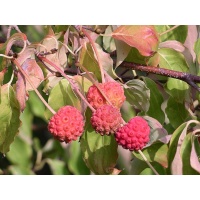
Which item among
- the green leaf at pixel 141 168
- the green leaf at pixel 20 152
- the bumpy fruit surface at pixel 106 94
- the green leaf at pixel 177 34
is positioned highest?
the bumpy fruit surface at pixel 106 94

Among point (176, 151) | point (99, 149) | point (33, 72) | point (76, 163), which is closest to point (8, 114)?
point (33, 72)

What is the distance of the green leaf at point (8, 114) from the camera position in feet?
3.15

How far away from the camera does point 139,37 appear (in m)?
1.01

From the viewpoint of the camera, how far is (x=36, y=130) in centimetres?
155

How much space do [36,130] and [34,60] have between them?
61 centimetres

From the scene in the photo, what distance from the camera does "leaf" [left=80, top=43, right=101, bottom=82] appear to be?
1.01 meters

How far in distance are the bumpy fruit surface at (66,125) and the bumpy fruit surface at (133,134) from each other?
67mm

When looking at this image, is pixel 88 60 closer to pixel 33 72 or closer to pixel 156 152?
pixel 33 72

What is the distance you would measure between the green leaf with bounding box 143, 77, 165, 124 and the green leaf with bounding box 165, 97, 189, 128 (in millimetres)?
24

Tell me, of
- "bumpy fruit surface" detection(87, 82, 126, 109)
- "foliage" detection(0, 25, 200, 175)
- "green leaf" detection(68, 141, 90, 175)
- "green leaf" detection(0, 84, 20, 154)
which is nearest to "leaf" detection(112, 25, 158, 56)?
"foliage" detection(0, 25, 200, 175)

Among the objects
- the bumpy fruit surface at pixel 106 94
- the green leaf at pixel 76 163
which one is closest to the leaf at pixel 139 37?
the bumpy fruit surface at pixel 106 94

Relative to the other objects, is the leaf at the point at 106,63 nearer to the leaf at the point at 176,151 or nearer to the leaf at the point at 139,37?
the leaf at the point at 139,37

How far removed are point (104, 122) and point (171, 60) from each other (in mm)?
318
